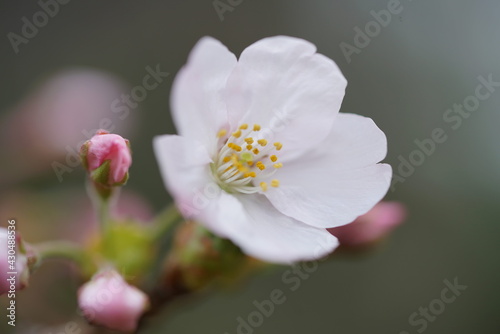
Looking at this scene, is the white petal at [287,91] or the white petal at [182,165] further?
the white petal at [287,91]

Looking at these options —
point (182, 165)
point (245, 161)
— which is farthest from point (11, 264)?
point (245, 161)

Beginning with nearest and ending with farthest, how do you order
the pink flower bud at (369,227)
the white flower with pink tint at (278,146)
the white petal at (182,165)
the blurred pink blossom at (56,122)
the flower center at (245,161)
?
1. the white petal at (182,165)
2. the white flower with pink tint at (278,146)
3. the flower center at (245,161)
4. the pink flower bud at (369,227)
5. the blurred pink blossom at (56,122)

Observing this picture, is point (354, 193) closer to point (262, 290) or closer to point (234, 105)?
point (234, 105)

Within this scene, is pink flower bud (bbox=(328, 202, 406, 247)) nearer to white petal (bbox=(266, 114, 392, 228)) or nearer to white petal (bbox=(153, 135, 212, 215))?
white petal (bbox=(266, 114, 392, 228))

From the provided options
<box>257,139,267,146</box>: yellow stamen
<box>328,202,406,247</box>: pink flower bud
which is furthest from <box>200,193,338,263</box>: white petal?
<box>328,202,406,247</box>: pink flower bud

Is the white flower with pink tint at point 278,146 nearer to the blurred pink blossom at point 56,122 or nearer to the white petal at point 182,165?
the white petal at point 182,165

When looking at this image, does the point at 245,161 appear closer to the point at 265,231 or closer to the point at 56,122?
the point at 265,231

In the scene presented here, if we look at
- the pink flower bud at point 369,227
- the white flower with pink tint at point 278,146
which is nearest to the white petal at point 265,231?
the white flower with pink tint at point 278,146
